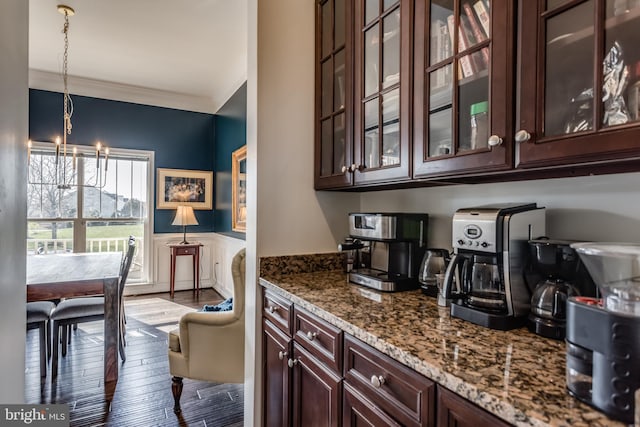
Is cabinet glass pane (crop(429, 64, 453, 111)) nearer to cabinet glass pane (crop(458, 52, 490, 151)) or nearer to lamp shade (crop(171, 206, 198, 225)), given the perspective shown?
cabinet glass pane (crop(458, 52, 490, 151))

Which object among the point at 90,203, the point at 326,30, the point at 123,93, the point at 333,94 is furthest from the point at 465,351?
the point at 123,93

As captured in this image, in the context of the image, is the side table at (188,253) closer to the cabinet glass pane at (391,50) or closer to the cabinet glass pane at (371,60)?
the cabinet glass pane at (371,60)

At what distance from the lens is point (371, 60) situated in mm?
1509

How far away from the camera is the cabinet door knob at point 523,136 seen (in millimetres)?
889

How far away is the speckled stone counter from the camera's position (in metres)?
0.60

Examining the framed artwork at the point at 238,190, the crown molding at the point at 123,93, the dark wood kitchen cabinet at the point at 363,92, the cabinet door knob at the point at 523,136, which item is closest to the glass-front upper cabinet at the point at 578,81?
the cabinet door knob at the point at 523,136

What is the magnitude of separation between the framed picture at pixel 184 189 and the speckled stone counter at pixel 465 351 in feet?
13.8

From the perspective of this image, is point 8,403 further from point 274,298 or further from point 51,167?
point 51,167

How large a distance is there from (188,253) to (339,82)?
400 centimetres

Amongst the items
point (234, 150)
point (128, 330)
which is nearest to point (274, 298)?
point (128, 330)

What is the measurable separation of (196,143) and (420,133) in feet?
15.5

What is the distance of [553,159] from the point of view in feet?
2.79

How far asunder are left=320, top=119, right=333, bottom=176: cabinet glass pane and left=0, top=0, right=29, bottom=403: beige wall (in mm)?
1284

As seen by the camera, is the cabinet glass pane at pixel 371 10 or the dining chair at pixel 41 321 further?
the dining chair at pixel 41 321
